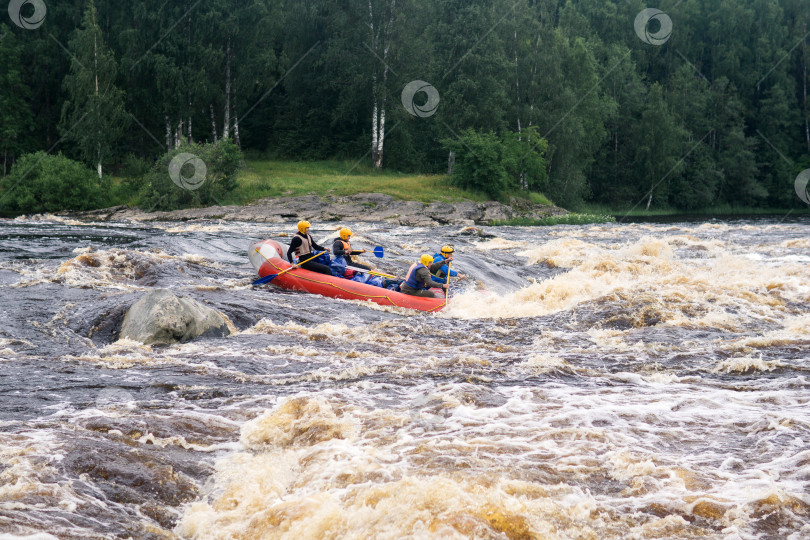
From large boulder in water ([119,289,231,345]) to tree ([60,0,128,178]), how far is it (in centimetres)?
2548

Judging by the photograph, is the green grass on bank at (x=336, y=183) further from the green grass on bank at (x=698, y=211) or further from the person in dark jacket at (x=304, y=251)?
the person in dark jacket at (x=304, y=251)

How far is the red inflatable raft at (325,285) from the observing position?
11.5 metres

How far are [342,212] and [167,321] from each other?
70.6ft

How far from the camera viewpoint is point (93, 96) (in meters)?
30.5

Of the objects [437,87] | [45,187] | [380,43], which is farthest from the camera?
[437,87]

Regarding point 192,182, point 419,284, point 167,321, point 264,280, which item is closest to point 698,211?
point 192,182

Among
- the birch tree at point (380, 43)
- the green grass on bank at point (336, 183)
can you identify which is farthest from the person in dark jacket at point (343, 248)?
the birch tree at point (380, 43)

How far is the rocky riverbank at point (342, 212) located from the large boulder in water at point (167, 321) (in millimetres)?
19117

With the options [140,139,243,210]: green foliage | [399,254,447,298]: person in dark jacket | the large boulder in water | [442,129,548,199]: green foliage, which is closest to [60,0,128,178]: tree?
[140,139,243,210]: green foliage

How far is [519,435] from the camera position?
213 inches

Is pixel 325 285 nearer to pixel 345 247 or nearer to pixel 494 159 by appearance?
pixel 345 247

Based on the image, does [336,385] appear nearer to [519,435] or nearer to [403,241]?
[519,435]

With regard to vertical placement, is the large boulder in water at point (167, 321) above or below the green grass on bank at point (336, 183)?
below

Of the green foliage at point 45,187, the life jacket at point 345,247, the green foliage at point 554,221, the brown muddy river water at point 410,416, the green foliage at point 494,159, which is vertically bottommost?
the brown muddy river water at point 410,416
